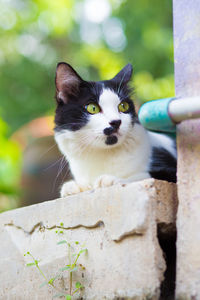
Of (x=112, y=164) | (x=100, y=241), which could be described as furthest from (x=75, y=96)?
(x=100, y=241)

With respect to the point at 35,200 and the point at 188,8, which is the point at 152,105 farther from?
the point at 35,200

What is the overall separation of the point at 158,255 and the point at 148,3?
5064 mm

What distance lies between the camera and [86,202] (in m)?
1.29

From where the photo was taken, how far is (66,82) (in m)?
1.72

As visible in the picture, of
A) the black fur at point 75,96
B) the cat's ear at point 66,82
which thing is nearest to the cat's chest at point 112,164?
the black fur at point 75,96

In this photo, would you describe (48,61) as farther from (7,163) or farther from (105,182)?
(105,182)

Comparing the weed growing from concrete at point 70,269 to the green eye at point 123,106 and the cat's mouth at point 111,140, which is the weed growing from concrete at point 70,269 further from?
the green eye at point 123,106

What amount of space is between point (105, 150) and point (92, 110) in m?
0.17

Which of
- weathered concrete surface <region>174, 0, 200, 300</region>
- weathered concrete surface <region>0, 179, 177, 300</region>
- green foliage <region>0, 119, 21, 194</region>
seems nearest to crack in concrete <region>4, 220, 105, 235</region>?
weathered concrete surface <region>0, 179, 177, 300</region>

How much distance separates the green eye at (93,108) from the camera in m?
1.63

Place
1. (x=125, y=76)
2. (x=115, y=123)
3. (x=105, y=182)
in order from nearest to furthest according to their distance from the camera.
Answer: (x=105, y=182) → (x=115, y=123) → (x=125, y=76)

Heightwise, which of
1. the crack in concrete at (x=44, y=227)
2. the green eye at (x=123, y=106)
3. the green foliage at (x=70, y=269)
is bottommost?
the green foliage at (x=70, y=269)

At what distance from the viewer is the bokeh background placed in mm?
4219

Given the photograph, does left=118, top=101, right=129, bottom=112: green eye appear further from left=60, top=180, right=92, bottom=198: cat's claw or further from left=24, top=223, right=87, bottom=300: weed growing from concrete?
left=24, top=223, right=87, bottom=300: weed growing from concrete
